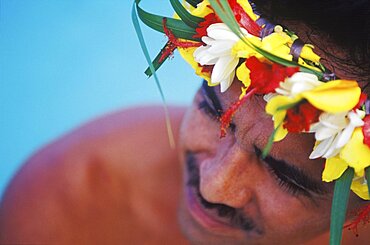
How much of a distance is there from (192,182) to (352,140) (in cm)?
45

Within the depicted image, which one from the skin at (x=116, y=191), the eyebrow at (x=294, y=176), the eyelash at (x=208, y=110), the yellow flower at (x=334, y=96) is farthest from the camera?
the skin at (x=116, y=191)

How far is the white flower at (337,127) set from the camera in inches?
27.9

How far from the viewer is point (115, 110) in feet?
4.51

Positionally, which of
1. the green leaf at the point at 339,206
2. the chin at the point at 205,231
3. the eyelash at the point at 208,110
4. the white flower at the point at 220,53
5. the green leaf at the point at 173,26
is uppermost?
the green leaf at the point at 173,26

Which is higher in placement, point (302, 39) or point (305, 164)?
point (302, 39)

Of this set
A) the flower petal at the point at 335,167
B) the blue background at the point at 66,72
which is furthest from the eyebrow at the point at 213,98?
the blue background at the point at 66,72

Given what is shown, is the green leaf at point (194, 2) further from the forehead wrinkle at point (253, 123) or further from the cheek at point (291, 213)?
the cheek at point (291, 213)

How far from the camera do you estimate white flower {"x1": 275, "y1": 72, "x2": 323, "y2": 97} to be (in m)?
0.68

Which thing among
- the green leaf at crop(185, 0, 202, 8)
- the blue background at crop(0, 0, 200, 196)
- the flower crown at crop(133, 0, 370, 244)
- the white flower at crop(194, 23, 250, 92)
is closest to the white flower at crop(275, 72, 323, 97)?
the flower crown at crop(133, 0, 370, 244)

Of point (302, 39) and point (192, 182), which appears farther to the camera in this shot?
point (192, 182)

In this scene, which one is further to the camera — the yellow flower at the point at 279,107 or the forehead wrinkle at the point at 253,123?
the forehead wrinkle at the point at 253,123

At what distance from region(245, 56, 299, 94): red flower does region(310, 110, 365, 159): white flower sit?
0.06m

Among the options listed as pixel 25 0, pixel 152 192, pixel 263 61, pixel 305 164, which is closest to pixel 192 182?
pixel 152 192

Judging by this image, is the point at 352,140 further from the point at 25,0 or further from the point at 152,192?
the point at 25,0
